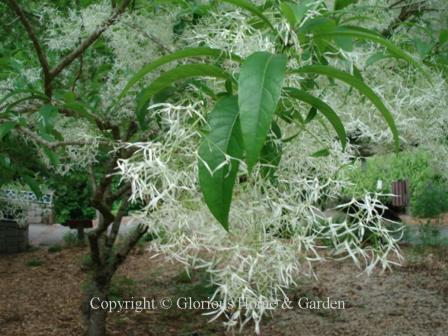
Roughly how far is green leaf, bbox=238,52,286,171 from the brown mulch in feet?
8.76

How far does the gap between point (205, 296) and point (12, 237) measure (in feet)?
12.6

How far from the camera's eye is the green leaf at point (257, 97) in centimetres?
57

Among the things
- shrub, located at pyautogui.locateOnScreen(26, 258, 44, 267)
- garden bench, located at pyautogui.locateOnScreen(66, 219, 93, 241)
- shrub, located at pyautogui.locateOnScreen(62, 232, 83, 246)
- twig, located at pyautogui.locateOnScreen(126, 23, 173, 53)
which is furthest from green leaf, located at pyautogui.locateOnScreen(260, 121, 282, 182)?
garden bench, located at pyautogui.locateOnScreen(66, 219, 93, 241)

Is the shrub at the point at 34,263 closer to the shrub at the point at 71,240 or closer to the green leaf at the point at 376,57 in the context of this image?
the shrub at the point at 71,240

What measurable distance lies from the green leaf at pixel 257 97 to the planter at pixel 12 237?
6.69m

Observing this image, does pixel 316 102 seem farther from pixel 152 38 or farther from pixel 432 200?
pixel 432 200

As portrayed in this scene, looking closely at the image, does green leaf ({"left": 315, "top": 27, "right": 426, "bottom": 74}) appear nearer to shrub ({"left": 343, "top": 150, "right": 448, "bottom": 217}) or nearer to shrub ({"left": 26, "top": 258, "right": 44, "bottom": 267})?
shrub ({"left": 343, "top": 150, "right": 448, "bottom": 217})

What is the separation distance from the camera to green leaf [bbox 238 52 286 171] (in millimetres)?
571

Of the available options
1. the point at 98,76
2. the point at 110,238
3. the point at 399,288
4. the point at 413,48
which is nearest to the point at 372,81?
the point at 413,48

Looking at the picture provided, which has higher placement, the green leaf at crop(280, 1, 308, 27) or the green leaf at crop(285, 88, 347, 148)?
the green leaf at crop(280, 1, 308, 27)

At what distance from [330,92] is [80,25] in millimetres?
1350

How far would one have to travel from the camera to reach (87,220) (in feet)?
24.6

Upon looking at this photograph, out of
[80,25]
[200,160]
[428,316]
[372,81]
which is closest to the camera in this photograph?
[200,160]

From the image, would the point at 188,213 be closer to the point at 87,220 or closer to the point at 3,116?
the point at 3,116
